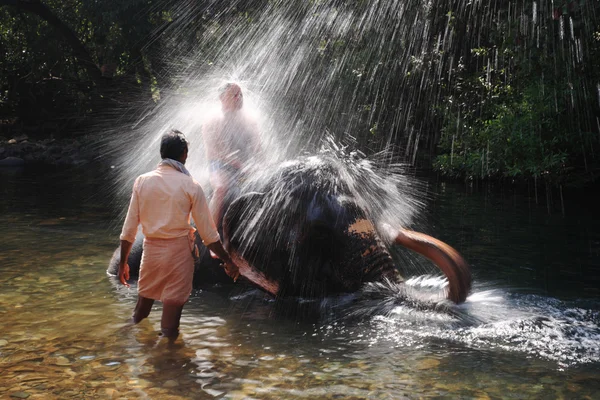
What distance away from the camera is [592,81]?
12023mm

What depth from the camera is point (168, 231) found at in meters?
5.11

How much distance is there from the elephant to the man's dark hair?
1218 millimetres

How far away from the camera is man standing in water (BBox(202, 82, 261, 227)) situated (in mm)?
6805

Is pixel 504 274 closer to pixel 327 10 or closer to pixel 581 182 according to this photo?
pixel 581 182

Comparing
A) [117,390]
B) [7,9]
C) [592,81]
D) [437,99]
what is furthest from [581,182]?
[7,9]

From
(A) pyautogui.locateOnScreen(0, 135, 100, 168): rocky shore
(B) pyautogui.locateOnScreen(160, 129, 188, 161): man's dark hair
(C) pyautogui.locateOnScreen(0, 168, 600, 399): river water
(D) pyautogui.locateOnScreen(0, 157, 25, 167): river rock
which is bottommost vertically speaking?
(C) pyautogui.locateOnScreen(0, 168, 600, 399): river water

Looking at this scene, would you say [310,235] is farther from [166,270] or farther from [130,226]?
[130,226]

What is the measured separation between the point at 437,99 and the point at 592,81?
5496mm

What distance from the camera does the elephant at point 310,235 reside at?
6.09m

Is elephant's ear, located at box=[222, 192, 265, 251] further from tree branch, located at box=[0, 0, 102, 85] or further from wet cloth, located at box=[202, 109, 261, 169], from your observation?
tree branch, located at box=[0, 0, 102, 85]

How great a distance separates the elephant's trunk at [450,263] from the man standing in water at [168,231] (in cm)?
167

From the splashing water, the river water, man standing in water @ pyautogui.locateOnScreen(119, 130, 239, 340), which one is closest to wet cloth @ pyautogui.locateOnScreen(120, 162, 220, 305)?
man standing in water @ pyautogui.locateOnScreen(119, 130, 239, 340)

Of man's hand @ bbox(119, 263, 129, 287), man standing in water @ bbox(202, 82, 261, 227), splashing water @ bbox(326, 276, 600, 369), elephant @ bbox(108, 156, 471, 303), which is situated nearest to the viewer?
splashing water @ bbox(326, 276, 600, 369)

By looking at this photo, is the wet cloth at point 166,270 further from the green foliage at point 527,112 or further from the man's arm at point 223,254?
the green foliage at point 527,112
